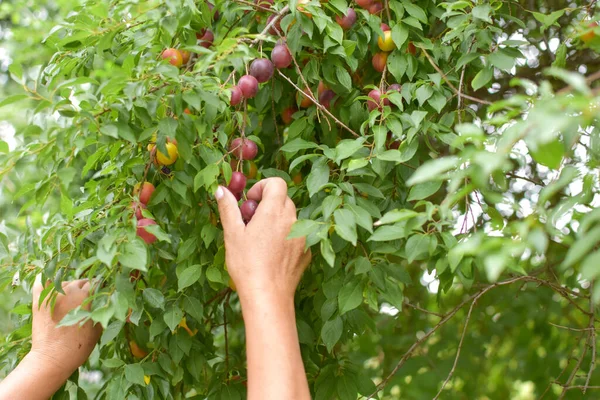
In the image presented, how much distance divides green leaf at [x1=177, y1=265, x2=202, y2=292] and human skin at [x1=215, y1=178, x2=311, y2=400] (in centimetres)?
7

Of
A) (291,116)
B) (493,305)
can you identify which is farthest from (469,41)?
(493,305)

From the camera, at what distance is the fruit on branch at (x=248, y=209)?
1211 mm

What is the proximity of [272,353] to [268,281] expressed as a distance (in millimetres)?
128

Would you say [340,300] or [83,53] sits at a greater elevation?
[83,53]

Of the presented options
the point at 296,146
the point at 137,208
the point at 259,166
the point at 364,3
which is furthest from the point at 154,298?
the point at 364,3

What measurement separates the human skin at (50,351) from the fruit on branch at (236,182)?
41 centimetres

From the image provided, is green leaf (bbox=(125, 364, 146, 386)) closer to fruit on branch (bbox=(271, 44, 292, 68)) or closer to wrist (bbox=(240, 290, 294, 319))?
wrist (bbox=(240, 290, 294, 319))

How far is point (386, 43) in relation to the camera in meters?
1.36

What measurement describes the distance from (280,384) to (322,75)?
0.65 meters

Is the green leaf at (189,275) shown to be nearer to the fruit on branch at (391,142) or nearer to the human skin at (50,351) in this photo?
the human skin at (50,351)

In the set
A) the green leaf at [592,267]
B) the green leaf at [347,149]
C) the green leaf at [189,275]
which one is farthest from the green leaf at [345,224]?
the green leaf at [592,267]

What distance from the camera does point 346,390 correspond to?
1.34 m

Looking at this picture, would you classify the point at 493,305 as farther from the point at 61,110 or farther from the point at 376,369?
the point at 61,110

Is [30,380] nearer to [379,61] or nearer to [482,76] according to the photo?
[379,61]
